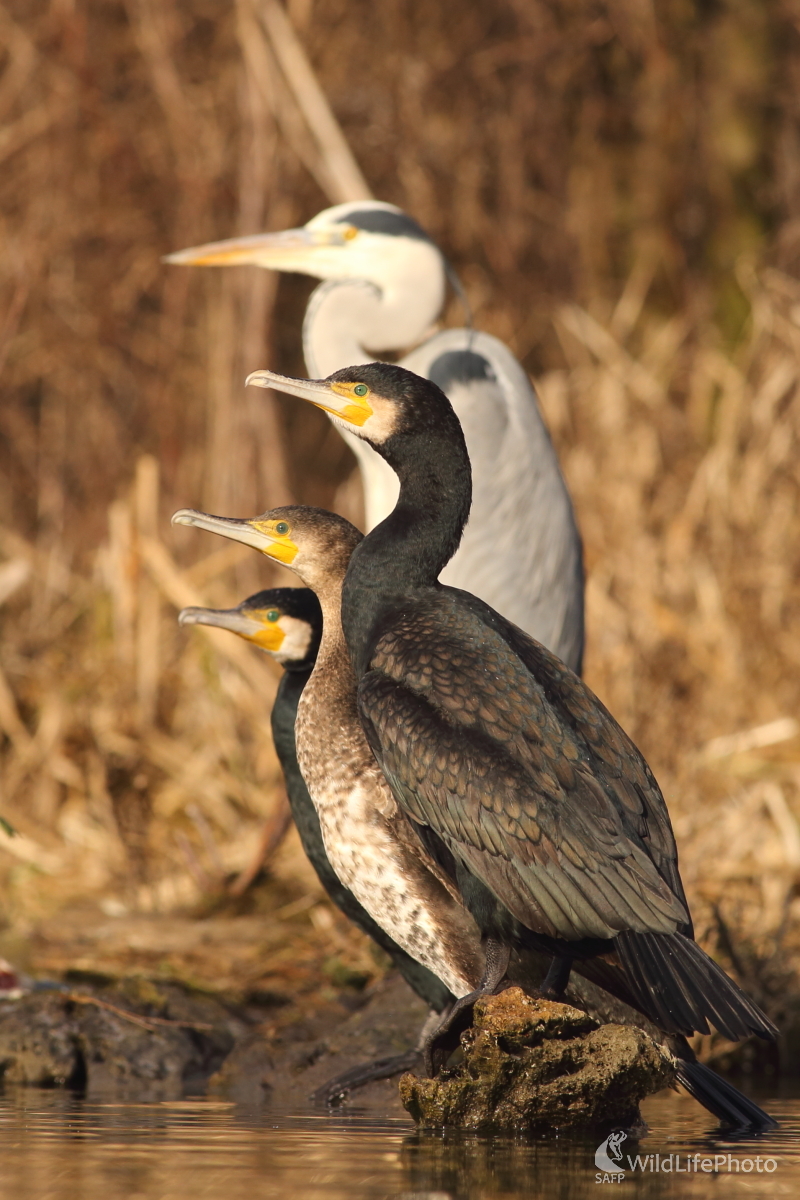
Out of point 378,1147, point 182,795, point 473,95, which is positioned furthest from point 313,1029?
point 473,95

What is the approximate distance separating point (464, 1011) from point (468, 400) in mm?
2384

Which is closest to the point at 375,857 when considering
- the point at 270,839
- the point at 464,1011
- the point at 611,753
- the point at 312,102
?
the point at 464,1011

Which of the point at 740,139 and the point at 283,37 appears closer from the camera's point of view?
the point at 283,37

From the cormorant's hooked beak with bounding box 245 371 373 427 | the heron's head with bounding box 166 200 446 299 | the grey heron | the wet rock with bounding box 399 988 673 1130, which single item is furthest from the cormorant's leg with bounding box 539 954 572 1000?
the heron's head with bounding box 166 200 446 299

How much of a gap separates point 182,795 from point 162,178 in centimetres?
413

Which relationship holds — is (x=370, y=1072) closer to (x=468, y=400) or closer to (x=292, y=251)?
(x=468, y=400)

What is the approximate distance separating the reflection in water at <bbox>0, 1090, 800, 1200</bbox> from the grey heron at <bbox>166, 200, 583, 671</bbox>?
6.44ft

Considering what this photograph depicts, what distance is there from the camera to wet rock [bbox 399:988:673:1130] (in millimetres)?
3215

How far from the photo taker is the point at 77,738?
272 inches

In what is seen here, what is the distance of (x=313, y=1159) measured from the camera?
10.1 feet

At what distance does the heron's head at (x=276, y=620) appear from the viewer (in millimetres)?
4402

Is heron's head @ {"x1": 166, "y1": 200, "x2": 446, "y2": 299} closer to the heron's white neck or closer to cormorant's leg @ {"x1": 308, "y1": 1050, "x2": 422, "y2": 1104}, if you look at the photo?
the heron's white neck

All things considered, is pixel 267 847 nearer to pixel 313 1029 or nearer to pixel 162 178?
pixel 313 1029

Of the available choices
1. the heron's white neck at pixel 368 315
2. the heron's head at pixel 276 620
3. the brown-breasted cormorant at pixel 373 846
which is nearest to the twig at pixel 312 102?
the heron's white neck at pixel 368 315
